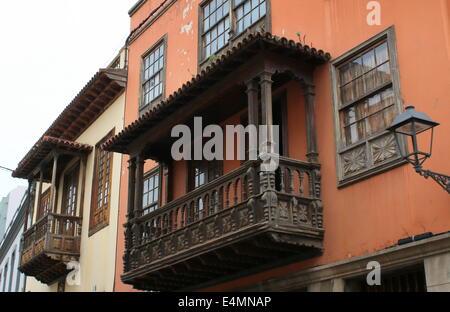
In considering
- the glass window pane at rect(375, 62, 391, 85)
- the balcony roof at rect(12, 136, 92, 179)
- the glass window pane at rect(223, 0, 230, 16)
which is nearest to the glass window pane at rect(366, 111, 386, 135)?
the glass window pane at rect(375, 62, 391, 85)

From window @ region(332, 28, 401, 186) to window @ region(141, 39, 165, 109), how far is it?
6.03 m

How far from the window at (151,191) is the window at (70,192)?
4.04 meters

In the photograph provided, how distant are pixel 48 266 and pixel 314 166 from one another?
32.0 feet

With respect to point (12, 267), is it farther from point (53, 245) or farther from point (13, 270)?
point (53, 245)

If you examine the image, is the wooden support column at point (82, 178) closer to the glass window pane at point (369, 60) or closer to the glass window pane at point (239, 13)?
the glass window pane at point (239, 13)

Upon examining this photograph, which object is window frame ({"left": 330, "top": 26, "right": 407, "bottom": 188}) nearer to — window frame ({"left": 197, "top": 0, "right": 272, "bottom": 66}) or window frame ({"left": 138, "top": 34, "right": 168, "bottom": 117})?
window frame ({"left": 197, "top": 0, "right": 272, "bottom": 66})

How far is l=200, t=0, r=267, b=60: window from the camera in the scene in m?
13.1

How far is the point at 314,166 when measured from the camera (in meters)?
10.4

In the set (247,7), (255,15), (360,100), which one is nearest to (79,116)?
(247,7)

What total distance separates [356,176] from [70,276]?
1014 centimetres

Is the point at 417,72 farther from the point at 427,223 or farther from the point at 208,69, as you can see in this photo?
the point at 208,69

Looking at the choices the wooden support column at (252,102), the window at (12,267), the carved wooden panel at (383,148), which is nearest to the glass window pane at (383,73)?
the carved wooden panel at (383,148)

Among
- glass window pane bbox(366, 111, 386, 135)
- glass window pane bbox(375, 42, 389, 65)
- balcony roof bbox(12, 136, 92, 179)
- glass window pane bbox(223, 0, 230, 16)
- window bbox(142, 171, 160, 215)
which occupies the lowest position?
glass window pane bbox(366, 111, 386, 135)

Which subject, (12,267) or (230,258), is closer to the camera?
(230,258)
